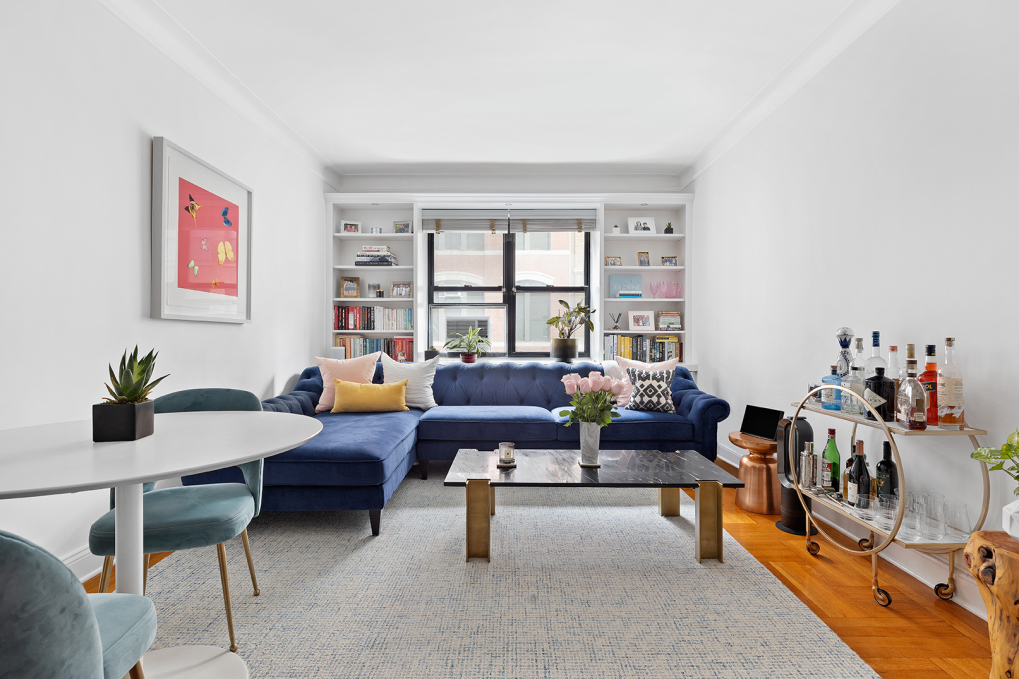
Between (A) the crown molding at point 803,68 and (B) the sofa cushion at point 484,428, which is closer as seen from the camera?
(A) the crown molding at point 803,68

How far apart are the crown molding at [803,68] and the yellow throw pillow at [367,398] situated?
3.19 m

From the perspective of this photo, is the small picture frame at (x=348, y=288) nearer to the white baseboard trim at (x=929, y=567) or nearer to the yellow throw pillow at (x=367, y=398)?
the yellow throw pillow at (x=367, y=398)

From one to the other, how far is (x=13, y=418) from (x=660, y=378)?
3632mm

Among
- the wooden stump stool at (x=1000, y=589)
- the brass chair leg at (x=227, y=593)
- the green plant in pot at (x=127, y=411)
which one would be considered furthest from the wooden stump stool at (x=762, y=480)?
the green plant in pot at (x=127, y=411)

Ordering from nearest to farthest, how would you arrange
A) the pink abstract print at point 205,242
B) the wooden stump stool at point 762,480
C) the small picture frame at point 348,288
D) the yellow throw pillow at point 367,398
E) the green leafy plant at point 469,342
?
the pink abstract print at point 205,242 < the wooden stump stool at point 762,480 < the yellow throw pillow at point 367,398 < the green leafy plant at point 469,342 < the small picture frame at point 348,288

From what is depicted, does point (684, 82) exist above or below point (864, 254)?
above

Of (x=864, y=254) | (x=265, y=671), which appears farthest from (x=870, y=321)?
(x=265, y=671)

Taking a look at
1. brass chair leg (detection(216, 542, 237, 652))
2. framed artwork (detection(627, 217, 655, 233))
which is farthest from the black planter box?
framed artwork (detection(627, 217, 655, 233))

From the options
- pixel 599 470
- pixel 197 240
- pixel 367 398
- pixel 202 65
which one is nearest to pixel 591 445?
pixel 599 470

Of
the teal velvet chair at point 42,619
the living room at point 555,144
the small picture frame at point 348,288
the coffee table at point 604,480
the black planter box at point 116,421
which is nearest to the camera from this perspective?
the teal velvet chair at point 42,619

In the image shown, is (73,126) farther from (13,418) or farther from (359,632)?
(359,632)

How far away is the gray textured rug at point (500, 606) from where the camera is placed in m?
1.67

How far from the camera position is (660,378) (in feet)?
13.1

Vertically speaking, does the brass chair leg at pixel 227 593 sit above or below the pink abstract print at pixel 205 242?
below
